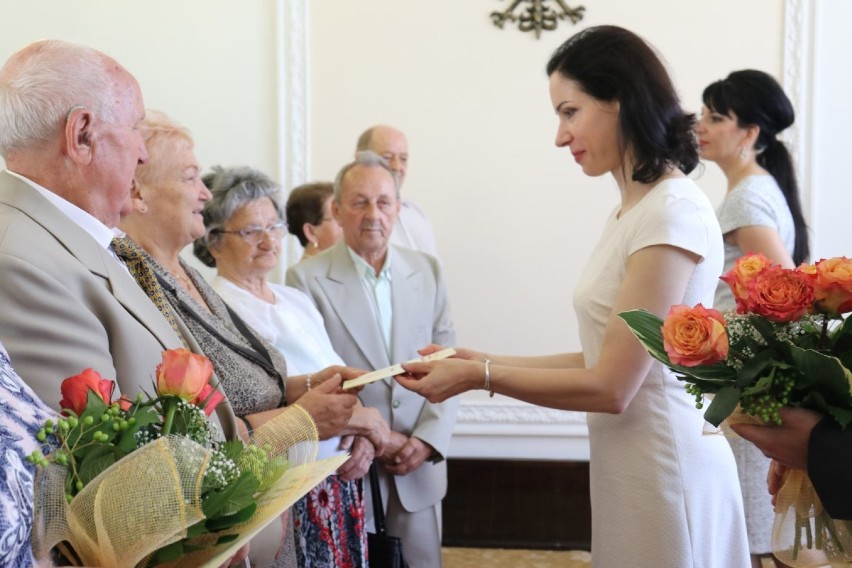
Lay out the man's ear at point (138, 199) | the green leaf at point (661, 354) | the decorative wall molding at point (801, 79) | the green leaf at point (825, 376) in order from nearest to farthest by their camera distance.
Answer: the green leaf at point (825, 376)
the green leaf at point (661, 354)
the man's ear at point (138, 199)
the decorative wall molding at point (801, 79)

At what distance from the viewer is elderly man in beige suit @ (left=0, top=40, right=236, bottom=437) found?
1583 millimetres

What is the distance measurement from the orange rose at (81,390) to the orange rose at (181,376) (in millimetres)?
75

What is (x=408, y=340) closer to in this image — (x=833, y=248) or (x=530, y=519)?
(x=530, y=519)

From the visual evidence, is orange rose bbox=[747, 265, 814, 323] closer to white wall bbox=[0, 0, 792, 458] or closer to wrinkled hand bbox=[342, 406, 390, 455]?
wrinkled hand bbox=[342, 406, 390, 455]

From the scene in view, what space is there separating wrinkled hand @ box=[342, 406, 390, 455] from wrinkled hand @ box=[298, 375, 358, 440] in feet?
0.81

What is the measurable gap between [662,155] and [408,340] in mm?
1536

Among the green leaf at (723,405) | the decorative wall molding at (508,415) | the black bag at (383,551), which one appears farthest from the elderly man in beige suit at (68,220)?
the decorative wall molding at (508,415)

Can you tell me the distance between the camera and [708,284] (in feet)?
7.20

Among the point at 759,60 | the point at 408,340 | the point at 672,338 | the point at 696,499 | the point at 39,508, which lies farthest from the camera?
the point at 759,60

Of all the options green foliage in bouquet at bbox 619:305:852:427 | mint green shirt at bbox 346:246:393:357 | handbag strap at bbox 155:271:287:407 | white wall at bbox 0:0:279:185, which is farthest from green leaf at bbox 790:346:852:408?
white wall at bbox 0:0:279:185

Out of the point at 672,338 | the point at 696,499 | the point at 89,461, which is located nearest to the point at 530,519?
the point at 696,499

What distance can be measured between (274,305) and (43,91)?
1.48 meters

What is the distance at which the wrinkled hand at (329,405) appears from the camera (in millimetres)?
2707

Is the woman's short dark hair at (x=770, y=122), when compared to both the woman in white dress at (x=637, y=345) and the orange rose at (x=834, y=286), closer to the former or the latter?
the woman in white dress at (x=637, y=345)
